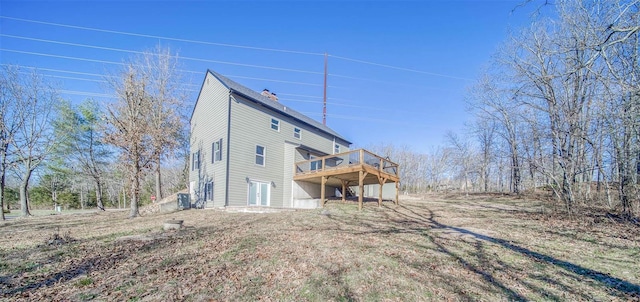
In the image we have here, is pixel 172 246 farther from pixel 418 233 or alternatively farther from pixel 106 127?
pixel 106 127

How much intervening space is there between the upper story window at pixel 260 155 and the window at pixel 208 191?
2942mm

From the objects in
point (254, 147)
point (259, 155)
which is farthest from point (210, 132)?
point (259, 155)

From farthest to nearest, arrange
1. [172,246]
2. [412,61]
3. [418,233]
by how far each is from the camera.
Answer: [412,61] < [418,233] < [172,246]

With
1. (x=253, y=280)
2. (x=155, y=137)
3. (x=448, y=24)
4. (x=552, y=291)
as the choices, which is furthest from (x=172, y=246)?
(x=448, y=24)

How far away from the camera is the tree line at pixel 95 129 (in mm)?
12641

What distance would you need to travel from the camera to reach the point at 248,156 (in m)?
15.1

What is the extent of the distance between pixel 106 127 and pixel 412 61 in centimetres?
1998

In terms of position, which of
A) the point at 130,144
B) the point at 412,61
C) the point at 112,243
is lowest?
the point at 112,243

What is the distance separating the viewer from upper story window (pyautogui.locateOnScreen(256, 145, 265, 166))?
15.8 metres

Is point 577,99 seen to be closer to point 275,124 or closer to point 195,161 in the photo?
point 275,124

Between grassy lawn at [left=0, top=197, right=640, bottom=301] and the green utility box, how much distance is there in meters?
7.46

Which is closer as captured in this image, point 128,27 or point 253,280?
point 253,280

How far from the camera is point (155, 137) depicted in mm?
13250

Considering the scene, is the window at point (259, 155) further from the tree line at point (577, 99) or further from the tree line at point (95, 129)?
the tree line at point (577, 99)
